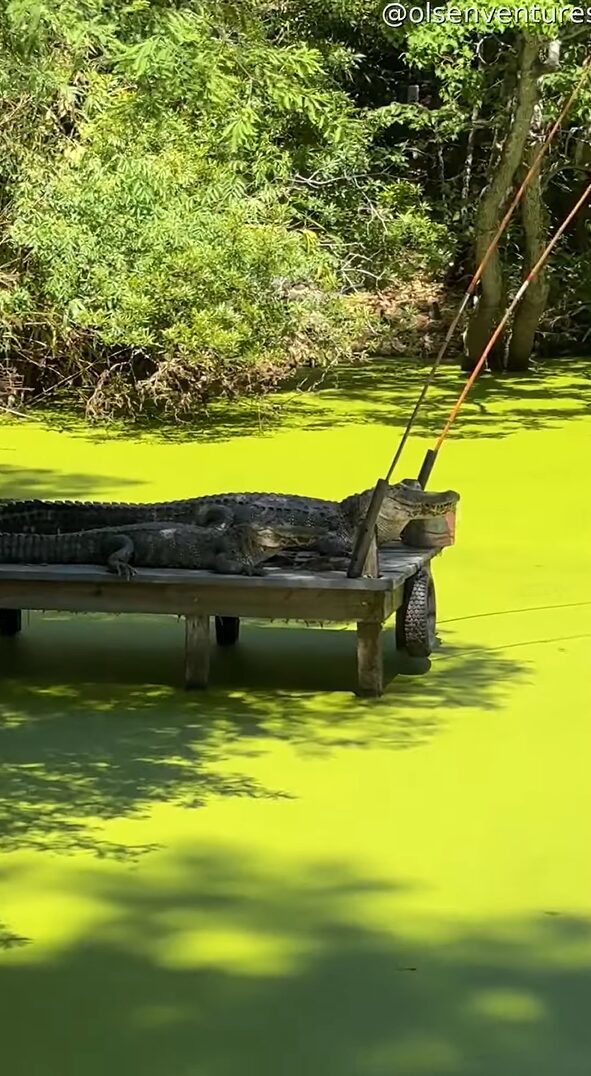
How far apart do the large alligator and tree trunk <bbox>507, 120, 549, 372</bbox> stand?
→ 7.67 metres

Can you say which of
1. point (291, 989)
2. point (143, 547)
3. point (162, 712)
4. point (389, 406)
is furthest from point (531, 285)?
point (291, 989)

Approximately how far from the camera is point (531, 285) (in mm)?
13211

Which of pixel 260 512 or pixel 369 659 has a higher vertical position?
pixel 260 512

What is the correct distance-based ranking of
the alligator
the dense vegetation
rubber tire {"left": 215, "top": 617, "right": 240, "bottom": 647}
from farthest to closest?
the dense vegetation → rubber tire {"left": 215, "top": 617, "right": 240, "bottom": 647} → the alligator

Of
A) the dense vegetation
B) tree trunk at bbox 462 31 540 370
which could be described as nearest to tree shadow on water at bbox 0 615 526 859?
the dense vegetation

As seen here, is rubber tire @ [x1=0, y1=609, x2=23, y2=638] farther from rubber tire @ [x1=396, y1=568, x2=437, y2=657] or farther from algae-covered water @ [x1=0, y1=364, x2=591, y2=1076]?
rubber tire @ [x1=396, y1=568, x2=437, y2=657]

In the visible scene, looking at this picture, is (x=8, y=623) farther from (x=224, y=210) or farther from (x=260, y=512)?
(x=224, y=210)

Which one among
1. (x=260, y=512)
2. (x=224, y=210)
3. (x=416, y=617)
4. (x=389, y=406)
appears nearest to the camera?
(x=416, y=617)

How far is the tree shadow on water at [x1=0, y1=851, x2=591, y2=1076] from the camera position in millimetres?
2789

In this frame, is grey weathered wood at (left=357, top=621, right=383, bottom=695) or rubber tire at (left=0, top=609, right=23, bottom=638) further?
rubber tire at (left=0, top=609, right=23, bottom=638)

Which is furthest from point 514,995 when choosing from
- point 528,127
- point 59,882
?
point 528,127

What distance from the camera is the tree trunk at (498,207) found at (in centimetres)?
1168

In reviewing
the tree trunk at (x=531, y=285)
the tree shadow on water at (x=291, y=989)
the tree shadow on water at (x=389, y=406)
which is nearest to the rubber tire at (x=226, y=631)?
the tree shadow on water at (x=291, y=989)

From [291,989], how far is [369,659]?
189cm
